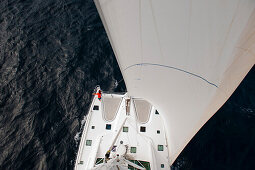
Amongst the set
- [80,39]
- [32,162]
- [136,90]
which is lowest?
[32,162]

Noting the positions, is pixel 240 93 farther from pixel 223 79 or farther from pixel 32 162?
pixel 32 162

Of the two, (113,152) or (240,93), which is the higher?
(240,93)

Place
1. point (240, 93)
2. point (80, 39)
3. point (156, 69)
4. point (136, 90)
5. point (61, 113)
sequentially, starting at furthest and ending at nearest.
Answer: point (80, 39)
point (240, 93)
point (61, 113)
point (136, 90)
point (156, 69)

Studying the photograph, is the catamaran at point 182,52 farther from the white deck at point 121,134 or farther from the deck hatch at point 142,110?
the deck hatch at point 142,110

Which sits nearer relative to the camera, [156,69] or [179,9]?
[179,9]

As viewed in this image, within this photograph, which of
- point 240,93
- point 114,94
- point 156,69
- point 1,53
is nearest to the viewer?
point 156,69

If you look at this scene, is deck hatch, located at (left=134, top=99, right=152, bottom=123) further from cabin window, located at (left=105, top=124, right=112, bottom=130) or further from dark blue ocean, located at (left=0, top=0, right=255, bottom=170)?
dark blue ocean, located at (left=0, top=0, right=255, bottom=170)

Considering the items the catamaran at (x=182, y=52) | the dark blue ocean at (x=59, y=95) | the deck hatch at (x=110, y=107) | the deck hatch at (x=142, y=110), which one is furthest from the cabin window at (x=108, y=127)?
the dark blue ocean at (x=59, y=95)

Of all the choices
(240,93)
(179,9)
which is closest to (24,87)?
(179,9)
